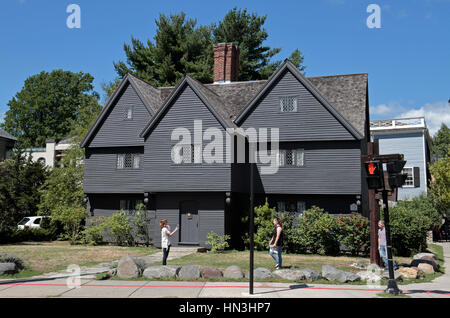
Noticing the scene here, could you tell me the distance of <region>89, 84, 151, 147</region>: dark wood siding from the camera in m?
26.8

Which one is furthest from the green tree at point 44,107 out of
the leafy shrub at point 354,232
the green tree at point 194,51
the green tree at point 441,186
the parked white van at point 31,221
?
the leafy shrub at point 354,232

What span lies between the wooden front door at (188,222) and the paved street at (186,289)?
11427 millimetres

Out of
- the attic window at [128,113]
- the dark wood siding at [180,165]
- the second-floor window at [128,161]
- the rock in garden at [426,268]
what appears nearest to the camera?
the rock in garden at [426,268]

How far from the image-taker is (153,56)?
45562 millimetres

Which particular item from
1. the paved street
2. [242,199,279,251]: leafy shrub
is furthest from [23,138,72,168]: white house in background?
the paved street

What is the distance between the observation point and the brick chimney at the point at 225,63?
3081cm

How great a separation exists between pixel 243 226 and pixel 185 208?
3.70 meters

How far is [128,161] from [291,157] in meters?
10.9

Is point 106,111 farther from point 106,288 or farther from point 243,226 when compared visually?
point 106,288

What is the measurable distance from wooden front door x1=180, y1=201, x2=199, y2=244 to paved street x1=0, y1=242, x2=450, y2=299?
1143 cm

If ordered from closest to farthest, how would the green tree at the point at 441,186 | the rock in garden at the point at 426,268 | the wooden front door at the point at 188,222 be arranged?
the rock in garden at the point at 426,268 < the wooden front door at the point at 188,222 < the green tree at the point at 441,186

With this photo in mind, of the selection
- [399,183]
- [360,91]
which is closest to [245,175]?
[360,91]

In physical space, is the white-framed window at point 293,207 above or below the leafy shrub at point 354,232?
above

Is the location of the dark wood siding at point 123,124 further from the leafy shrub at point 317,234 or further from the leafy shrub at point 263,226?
the leafy shrub at point 317,234
